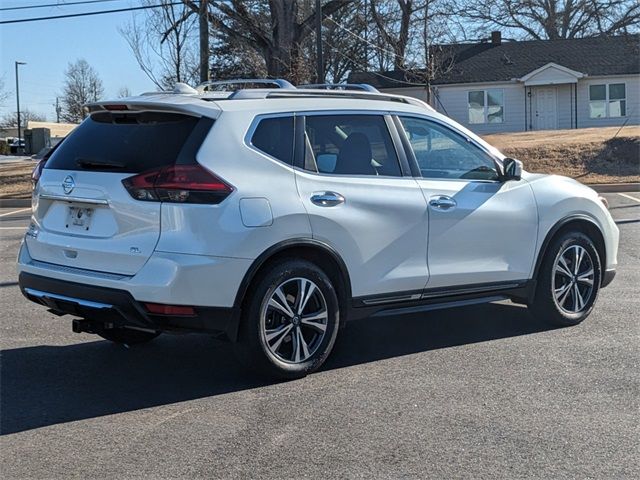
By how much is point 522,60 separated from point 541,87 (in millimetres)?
2025

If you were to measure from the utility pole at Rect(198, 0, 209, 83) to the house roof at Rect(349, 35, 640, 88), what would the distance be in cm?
1664

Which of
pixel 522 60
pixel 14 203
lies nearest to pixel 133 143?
pixel 14 203

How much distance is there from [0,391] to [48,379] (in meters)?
0.34

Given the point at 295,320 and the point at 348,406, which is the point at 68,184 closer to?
the point at 295,320

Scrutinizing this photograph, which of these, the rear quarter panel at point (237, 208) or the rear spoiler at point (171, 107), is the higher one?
the rear spoiler at point (171, 107)

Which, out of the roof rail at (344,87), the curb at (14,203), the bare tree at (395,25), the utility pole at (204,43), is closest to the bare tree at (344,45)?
the bare tree at (395,25)

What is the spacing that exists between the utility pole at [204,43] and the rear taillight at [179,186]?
16433 millimetres

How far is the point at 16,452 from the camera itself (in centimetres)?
415

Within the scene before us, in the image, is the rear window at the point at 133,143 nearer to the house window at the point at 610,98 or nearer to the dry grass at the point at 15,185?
the dry grass at the point at 15,185

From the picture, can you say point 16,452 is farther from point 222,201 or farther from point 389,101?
point 389,101

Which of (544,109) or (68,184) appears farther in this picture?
(544,109)

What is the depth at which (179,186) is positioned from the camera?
4785mm

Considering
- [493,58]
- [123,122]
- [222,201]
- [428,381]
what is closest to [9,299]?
[123,122]

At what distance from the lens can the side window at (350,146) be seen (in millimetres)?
5504
